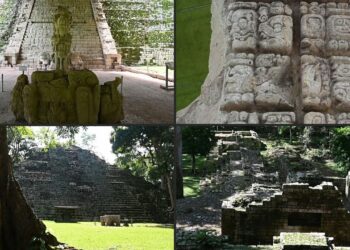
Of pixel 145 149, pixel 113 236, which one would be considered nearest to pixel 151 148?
pixel 145 149

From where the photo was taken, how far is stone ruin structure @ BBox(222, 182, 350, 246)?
551cm

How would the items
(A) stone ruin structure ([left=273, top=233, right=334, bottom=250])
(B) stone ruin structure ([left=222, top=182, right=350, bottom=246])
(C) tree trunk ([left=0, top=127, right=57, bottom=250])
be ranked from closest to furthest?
1. (A) stone ruin structure ([left=273, top=233, right=334, bottom=250])
2. (B) stone ruin structure ([left=222, top=182, right=350, bottom=246])
3. (C) tree trunk ([left=0, top=127, right=57, bottom=250])

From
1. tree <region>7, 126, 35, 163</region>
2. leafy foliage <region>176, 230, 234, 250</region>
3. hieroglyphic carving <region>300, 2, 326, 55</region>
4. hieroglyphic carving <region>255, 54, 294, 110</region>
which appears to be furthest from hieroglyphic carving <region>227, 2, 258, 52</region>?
tree <region>7, 126, 35, 163</region>

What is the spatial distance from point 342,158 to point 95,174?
6.88 feet

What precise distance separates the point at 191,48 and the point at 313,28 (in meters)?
1.03

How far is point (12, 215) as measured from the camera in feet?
19.2

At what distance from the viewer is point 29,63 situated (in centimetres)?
593

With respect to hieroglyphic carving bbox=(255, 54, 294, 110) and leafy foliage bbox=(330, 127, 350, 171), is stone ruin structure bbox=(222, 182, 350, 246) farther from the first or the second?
hieroglyphic carving bbox=(255, 54, 294, 110)

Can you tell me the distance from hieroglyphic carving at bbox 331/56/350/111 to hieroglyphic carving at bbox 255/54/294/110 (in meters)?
0.36

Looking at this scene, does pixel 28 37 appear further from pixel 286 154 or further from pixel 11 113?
pixel 286 154

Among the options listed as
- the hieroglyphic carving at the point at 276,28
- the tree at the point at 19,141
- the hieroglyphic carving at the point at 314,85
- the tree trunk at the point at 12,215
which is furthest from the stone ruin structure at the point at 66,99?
the hieroglyphic carving at the point at 314,85

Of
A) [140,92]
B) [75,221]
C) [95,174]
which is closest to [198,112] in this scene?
[140,92]

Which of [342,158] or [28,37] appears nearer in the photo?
[342,158]

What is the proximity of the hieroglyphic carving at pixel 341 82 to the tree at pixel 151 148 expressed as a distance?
4.54 ft
